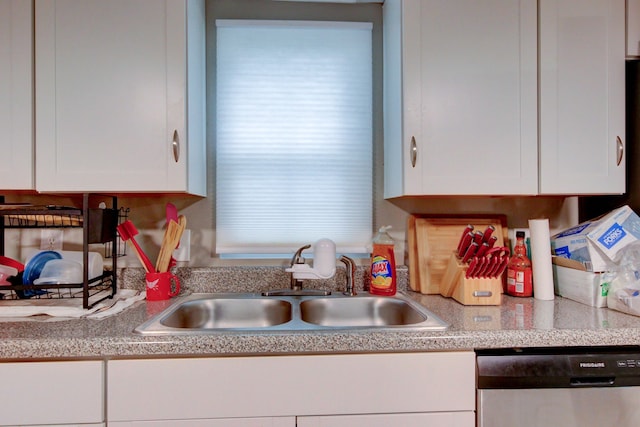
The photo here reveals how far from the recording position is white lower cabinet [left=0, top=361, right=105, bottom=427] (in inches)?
38.6

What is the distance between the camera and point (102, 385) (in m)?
0.99

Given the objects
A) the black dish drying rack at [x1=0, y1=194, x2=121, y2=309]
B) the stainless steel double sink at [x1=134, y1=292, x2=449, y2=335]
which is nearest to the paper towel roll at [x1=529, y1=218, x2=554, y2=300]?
the stainless steel double sink at [x1=134, y1=292, x2=449, y2=335]

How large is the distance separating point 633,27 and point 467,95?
73 cm

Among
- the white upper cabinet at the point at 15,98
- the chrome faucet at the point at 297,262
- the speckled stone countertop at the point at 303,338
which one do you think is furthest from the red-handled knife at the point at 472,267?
the white upper cabinet at the point at 15,98

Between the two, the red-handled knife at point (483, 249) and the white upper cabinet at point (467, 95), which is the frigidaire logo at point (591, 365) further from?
the white upper cabinet at point (467, 95)

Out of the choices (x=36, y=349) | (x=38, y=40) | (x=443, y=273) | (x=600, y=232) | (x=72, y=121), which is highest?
(x=38, y=40)

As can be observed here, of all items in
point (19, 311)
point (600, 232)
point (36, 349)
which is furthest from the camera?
point (600, 232)

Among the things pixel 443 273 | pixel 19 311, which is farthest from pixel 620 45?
pixel 19 311

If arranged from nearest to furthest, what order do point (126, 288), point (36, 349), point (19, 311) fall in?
point (36, 349) → point (19, 311) → point (126, 288)

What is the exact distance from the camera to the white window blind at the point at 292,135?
166 centimetres

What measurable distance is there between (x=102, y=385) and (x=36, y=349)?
20 cm

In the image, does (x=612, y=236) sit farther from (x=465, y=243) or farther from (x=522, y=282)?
(x=465, y=243)

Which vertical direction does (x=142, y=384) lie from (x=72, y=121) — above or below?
below

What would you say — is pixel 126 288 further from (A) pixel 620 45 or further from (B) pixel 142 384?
(A) pixel 620 45
